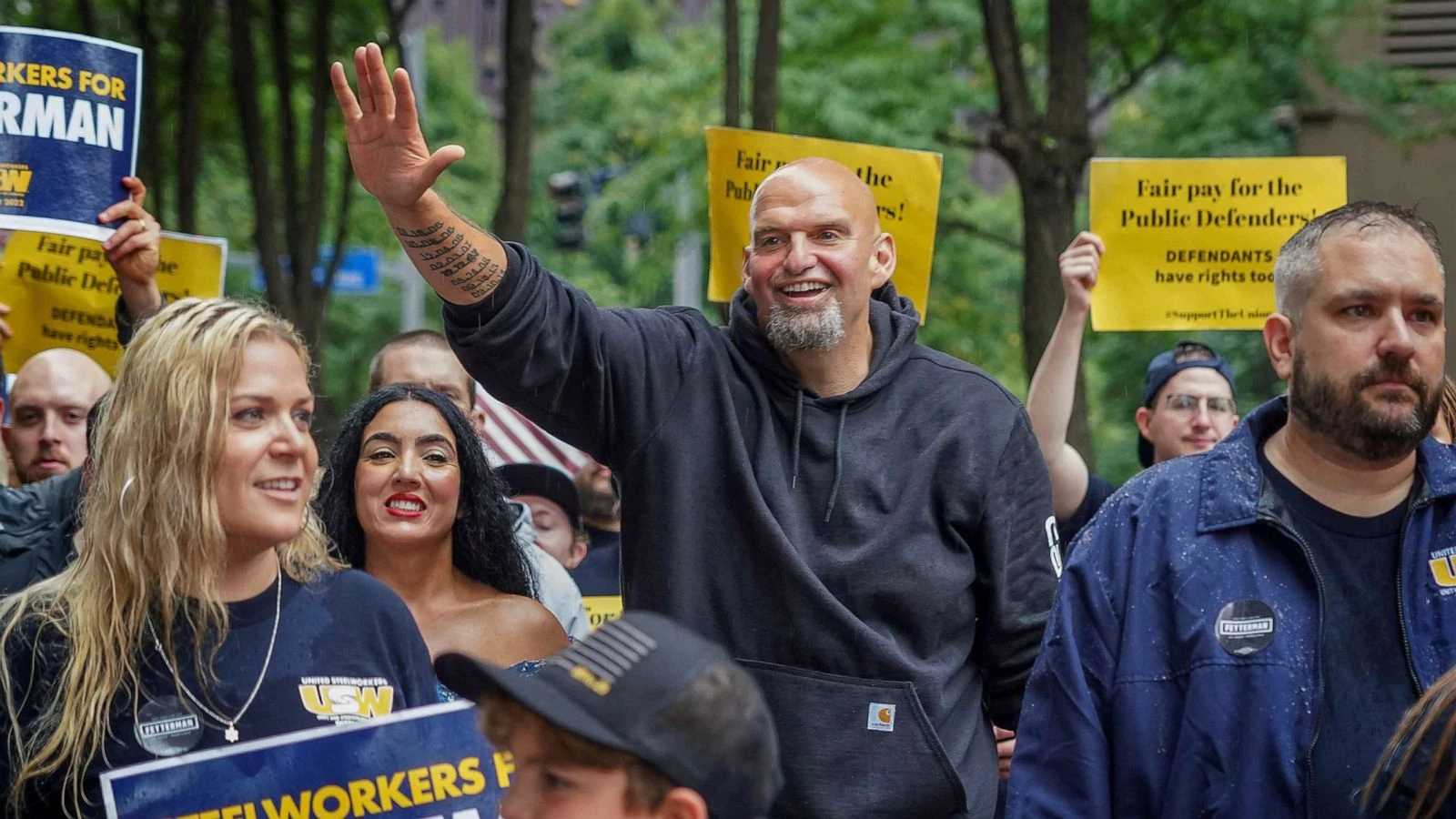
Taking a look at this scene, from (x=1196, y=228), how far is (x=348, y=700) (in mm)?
4553

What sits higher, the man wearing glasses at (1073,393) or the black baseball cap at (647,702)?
the man wearing glasses at (1073,393)

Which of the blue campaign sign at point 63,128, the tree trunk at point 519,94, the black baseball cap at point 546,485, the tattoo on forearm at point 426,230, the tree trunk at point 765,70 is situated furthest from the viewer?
the tree trunk at point 519,94

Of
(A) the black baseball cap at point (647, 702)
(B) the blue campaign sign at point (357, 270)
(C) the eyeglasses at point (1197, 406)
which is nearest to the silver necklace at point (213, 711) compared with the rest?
(A) the black baseball cap at point (647, 702)

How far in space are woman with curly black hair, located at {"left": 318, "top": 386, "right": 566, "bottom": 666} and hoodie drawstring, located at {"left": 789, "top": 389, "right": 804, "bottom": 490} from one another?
0.90 m

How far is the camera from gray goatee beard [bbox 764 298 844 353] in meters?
4.39

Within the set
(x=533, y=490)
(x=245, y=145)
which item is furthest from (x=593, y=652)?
(x=245, y=145)

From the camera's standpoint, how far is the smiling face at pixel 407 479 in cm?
496

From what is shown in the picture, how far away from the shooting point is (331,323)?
3434 centimetres

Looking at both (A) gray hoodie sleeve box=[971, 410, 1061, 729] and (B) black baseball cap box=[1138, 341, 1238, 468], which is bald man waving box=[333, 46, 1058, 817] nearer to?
(A) gray hoodie sleeve box=[971, 410, 1061, 729]

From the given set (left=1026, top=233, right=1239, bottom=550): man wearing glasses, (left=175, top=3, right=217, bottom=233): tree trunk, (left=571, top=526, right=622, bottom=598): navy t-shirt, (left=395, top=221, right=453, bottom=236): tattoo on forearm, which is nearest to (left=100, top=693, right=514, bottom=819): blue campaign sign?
(left=395, top=221, right=453, bottom=236): tattoo on forearm

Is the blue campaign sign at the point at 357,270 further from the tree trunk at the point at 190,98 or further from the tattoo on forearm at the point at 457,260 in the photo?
the tattoo on forearm at the point at 457,260

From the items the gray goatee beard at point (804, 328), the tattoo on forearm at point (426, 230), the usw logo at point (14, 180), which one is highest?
the usw logo at point (14, 180)

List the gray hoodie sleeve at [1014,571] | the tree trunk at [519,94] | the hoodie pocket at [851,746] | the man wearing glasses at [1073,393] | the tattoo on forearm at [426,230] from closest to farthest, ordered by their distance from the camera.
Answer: the tattoo on forearm at [426,230]
the hoodie pocket at [851,746]
the gray hoodie sleeve at [1014,571]
the man wearing glasses at [1073,393]
the tree trunk at [519,94]

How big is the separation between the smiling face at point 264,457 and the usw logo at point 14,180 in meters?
2.51
